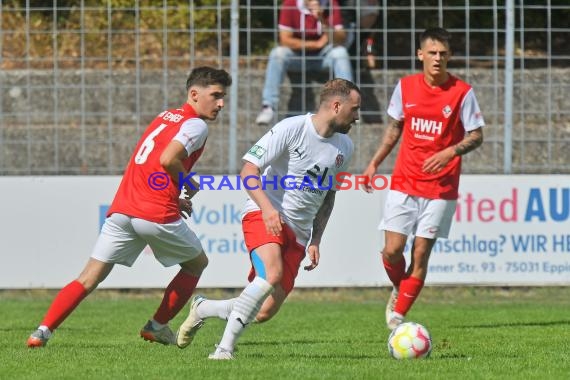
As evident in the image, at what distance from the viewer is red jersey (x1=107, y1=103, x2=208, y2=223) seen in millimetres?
8773

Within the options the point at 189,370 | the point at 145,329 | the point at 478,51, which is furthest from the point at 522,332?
the point at 478,51

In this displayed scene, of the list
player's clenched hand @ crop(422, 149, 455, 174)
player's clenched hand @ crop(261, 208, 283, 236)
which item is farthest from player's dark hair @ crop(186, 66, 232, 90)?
player's clenched hand @ crop(422, 149, 455, 174)

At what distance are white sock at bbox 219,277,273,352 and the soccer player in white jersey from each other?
0.13ft

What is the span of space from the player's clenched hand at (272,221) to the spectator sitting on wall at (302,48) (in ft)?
22.7

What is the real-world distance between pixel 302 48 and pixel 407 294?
4.92 metres

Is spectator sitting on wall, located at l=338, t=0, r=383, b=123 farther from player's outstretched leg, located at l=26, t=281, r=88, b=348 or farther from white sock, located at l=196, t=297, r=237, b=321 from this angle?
white sock, located at l=196, t=297, r=237, b=321

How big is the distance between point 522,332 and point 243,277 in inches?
162

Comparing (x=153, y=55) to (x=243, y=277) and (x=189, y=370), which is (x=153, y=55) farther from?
(x=189, y=370)

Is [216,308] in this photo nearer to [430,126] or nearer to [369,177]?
[369,177]

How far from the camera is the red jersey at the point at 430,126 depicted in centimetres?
1044

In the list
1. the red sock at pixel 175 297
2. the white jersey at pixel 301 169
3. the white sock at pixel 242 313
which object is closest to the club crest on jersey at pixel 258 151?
the white jersey at pixel 301 169

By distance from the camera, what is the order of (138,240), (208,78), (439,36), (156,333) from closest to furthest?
(208,78)
(138,240)
(156,333)
(439,36)

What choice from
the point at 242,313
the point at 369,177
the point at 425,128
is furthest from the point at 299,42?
the point at 242,313

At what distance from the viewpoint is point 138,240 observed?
9016 millimetres
